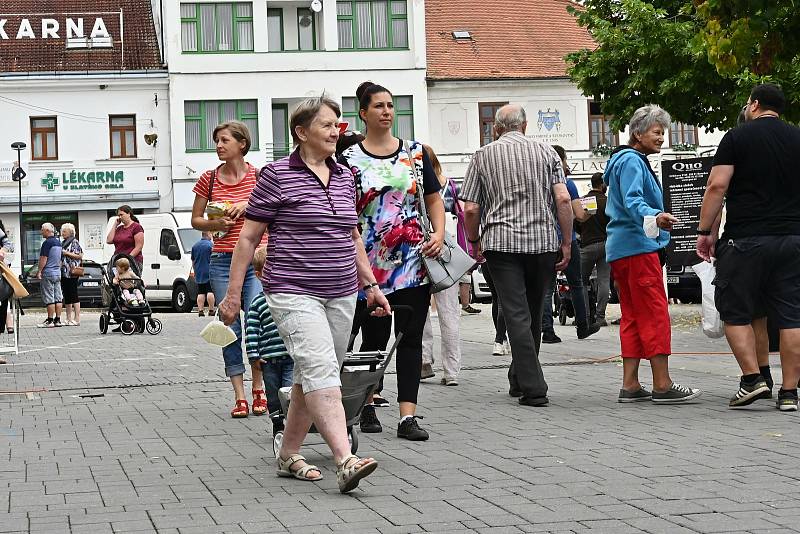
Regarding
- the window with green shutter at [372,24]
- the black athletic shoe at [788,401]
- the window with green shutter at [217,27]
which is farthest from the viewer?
the window with green shutter at [372,24]

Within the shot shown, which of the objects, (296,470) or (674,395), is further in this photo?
(674,395)

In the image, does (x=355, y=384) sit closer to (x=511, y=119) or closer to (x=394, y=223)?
(x=394, y=223)

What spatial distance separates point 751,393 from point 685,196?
8.63m

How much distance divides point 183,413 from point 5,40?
145 ft

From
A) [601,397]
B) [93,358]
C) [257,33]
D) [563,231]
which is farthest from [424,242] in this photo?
[257,33]

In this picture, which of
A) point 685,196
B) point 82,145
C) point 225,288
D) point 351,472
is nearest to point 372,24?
point 82,145

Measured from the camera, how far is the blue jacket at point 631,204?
9.59 metres

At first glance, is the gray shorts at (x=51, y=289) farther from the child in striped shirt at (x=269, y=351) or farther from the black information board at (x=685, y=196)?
the child in striped shirt at (x=269, y=351)

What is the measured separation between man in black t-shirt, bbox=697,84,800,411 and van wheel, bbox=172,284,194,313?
24521 mm

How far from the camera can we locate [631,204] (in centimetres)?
955

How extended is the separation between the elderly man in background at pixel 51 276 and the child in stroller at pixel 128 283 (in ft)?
9.05

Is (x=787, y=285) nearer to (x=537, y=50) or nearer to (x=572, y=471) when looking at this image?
(x=572, y=471)

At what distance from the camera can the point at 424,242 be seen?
8367 mm

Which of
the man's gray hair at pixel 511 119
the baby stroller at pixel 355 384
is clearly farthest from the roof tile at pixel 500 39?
the baby stroller at pixel 355 384
